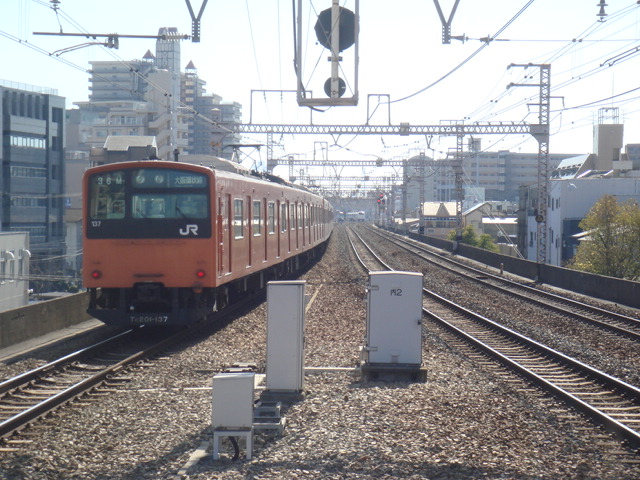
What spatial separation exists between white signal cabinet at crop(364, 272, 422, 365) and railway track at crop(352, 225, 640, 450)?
1.40 meters

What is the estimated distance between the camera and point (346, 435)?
20.7 ft

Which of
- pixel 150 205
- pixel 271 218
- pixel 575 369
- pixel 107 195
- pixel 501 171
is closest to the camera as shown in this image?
pixel 575 369

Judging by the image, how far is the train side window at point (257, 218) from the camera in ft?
51.1

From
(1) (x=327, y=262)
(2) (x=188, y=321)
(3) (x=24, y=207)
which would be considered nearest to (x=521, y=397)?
(2) (x=188, y=321)

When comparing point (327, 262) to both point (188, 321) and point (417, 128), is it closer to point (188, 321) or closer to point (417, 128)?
point (417, 128)

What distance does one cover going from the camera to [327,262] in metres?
33.5

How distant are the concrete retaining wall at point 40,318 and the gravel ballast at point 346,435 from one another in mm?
2908

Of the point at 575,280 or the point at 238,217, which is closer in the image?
the point at 238,217

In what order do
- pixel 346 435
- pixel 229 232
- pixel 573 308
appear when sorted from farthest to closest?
1. pixel 573 308
2. pixel 229 232
3. pixel 346 435

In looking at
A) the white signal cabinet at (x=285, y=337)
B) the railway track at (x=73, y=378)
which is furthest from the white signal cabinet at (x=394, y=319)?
the railway track at (x=73, y=378)

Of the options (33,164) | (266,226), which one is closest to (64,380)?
(266,226)

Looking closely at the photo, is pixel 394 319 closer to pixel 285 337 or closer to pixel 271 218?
pixel 285 337

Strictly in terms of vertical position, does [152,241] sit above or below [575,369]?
above

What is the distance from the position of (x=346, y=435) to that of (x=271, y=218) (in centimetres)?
1161
